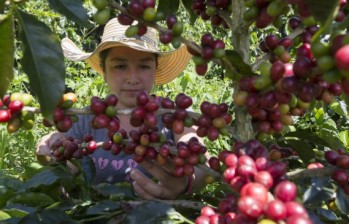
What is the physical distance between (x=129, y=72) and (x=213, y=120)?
112cm

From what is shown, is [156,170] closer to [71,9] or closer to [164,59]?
[71,9]

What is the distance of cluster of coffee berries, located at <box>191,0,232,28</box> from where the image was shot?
125 centimetres

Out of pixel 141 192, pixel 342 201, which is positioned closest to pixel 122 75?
pixel 141 192

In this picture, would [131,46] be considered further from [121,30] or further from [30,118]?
[30,118]

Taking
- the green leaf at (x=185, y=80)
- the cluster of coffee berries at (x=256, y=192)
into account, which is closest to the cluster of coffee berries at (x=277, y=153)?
the cluster of coffee berries at (x=256, y=192)

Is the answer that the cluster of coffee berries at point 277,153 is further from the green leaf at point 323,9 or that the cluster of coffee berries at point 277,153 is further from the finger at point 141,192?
the green leaf at point 323,9

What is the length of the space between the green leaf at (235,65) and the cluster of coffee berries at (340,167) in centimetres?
25

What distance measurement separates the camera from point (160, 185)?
1312 mm

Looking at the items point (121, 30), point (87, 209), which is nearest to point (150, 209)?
point (87, 209)

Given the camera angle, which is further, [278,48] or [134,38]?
[134,38]

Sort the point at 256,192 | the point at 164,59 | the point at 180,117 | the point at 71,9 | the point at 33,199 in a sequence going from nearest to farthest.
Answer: the point at 256,192
the point at 71,9
the point at 180,117
the point at 33,199
the point at 164,59

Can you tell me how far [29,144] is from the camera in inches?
120

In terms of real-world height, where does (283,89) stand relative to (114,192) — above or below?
above

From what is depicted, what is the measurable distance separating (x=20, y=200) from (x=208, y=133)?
1.66 ft
